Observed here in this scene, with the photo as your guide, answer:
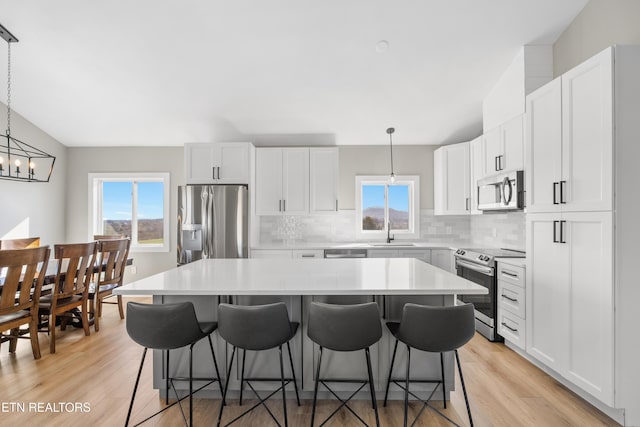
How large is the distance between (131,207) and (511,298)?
5.52 m

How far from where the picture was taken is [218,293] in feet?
6.24

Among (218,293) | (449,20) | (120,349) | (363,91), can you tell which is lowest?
(120,349)

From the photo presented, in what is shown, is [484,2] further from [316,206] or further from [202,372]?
[202,372]

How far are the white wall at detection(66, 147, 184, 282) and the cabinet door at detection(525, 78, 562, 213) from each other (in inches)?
189

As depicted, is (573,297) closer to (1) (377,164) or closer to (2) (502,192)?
(2) (502,192)

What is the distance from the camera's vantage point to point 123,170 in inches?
208

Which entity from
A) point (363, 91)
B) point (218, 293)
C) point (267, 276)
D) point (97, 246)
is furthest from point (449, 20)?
point (97, 246)

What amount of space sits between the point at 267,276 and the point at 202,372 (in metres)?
0.81

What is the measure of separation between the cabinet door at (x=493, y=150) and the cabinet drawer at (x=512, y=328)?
1539 mm

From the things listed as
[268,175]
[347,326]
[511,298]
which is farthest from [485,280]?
[268,175]

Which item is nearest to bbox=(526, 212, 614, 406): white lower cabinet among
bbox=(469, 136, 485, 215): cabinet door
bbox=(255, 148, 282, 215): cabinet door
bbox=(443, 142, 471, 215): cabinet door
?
bbox=(469, 136, 485, 215): cabinet door

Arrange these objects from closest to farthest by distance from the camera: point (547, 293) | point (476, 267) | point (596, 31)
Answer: point (547, 293) → point (596, 31) → point (476, 267)

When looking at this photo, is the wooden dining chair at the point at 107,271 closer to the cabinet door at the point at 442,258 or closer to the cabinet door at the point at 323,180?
the cabinet door at the point at 323,180

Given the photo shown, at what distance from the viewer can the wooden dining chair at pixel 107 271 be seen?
11.8ft
